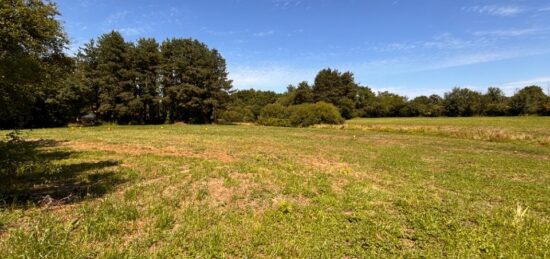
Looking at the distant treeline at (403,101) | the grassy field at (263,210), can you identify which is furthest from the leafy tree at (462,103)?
the grassy field at (263,210)

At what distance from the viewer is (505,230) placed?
16.7 feet

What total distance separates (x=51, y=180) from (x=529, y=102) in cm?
9131

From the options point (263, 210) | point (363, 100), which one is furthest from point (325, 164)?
point (363, 100)

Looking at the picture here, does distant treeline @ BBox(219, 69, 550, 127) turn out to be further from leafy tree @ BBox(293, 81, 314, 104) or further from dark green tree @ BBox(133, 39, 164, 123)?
dark green tree @ BBox(133, 39, 164, 123)

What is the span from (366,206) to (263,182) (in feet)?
8.58

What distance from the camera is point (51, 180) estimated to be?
728 centimetres

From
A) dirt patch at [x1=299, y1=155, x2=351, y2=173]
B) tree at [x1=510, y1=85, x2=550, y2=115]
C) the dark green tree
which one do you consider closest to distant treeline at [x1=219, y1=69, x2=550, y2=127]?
tree at [x1=510, y1=85, x2=550, y2=115]

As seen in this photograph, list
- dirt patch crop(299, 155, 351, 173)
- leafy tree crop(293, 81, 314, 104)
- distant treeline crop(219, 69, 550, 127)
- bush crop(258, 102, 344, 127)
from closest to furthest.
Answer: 1. dirt patch crop(299, 155, 351, 173)
2. bush crop(258, 102, 344, 127)
3. distant treeline crop(219, 69, 550, 127)
4. leafy tree crop(293, 81, 314, 104)

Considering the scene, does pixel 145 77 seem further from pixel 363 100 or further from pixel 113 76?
pixel 363 100

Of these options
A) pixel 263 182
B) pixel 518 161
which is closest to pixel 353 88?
pixel 518 161

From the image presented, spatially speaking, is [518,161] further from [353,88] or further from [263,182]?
[353,88]

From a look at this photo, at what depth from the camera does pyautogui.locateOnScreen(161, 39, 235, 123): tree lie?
1667 inches

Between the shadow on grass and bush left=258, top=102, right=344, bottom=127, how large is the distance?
3640 centimetres

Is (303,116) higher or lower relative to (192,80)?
lower
